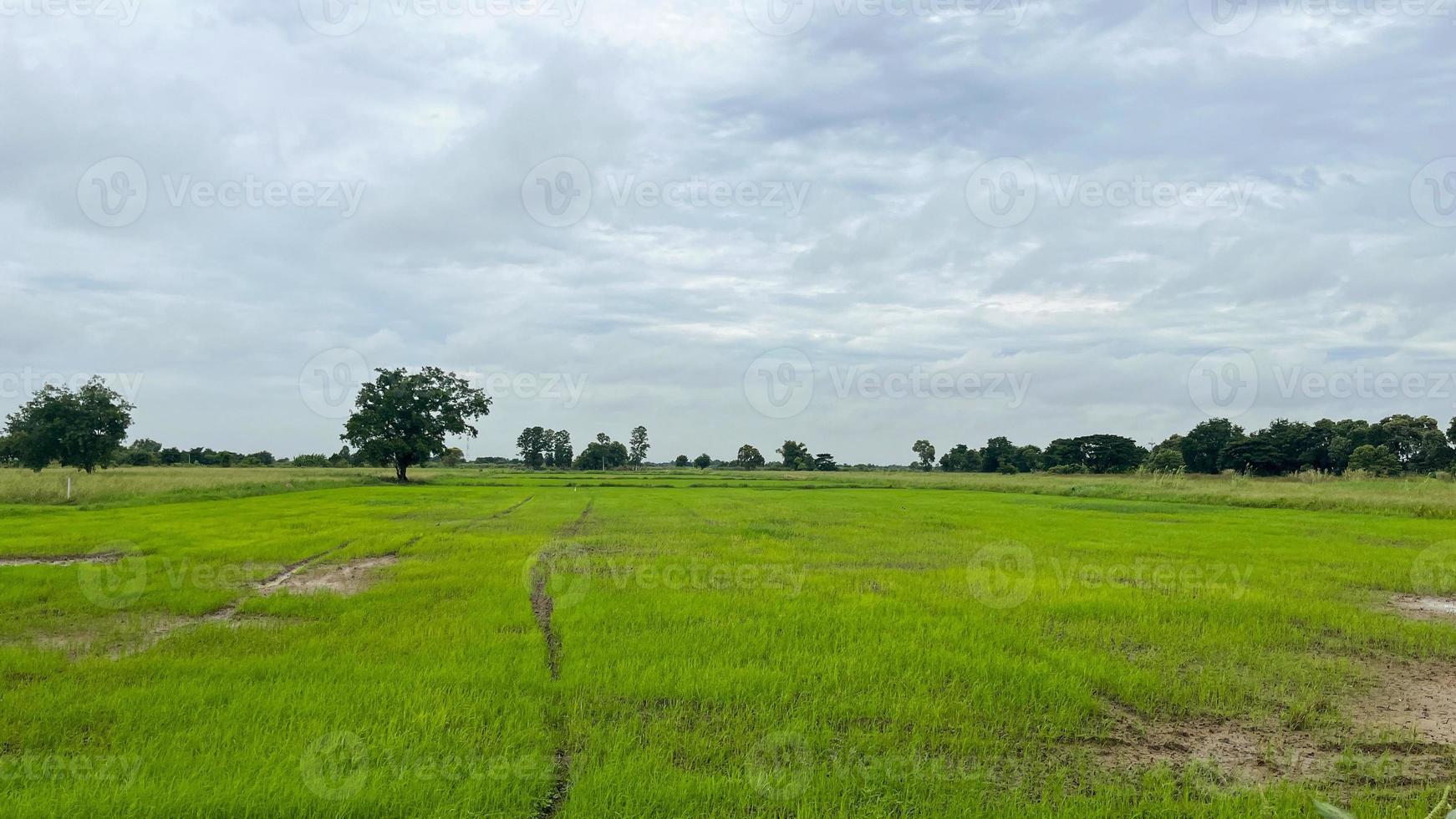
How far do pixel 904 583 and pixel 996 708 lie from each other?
6.11m

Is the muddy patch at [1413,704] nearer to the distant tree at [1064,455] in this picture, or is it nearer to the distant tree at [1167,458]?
the distant tree at [1167,458]

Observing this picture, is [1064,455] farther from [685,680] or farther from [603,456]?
[685,680]

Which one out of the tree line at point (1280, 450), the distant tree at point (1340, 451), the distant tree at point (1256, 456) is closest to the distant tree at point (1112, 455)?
the tree line at point (1280, 450)

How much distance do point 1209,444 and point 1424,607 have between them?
3832 inches

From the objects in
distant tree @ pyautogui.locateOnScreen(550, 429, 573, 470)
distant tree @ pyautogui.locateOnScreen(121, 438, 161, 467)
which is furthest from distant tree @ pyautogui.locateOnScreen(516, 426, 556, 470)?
distant tree @ pyautogui.locateOnScreen(121, 438, 161, 467)

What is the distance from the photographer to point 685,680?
6945 mm

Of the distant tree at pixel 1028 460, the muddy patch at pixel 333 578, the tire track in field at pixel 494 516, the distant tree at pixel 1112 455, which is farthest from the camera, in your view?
the distant tree at pixel 1028 460

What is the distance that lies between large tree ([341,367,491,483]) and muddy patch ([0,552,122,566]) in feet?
158

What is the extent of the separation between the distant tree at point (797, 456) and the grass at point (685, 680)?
122m

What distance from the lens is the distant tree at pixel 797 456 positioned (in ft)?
456

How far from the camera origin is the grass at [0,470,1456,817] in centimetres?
477

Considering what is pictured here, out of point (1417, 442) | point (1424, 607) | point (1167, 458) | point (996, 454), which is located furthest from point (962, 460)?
point (1424, 607)

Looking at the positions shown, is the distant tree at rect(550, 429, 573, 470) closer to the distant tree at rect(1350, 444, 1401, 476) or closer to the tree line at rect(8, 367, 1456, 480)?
the tree line at rect(8, 367, 1456, 480)

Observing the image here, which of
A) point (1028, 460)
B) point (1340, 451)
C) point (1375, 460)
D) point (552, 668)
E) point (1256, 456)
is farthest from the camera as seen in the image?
point (1028, 460)
